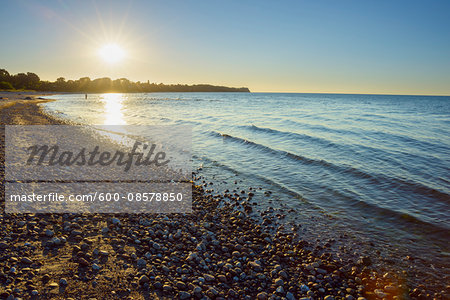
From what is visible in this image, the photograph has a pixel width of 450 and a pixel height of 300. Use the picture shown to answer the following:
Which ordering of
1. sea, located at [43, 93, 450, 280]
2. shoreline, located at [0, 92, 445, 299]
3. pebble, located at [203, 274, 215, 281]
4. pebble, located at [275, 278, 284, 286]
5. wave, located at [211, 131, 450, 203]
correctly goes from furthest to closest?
wave, located at [211, 131, 450, 203] → sea, located at [43, 93, 450, 280] → pebble, located at [275, 278, 284, 286] → pebble, located at [203, 274, 215, 281] → shoreline, located at [0, 92, 445, 299]

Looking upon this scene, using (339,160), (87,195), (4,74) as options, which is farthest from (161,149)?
(4,74)

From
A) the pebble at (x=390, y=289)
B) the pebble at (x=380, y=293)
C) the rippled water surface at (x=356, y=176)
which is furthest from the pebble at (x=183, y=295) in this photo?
the rippled water surface at (x=356, y=176)

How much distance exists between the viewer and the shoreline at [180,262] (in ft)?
19.1

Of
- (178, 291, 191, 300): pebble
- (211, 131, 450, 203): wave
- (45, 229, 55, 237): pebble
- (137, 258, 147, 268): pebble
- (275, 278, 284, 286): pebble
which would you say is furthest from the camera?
(211, 131, 450, 203): wave

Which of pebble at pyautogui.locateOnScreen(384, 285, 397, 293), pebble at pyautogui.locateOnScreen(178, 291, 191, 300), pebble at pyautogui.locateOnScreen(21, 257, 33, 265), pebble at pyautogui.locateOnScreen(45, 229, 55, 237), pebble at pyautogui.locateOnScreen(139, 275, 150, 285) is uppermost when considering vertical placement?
pebble at pyautogui.locateOnScreen(45, 229, 55, 237)

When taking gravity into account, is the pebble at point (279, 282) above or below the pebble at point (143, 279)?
below

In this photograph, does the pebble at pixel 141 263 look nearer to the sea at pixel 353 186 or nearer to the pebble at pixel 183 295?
the pebble at pixel 183 295

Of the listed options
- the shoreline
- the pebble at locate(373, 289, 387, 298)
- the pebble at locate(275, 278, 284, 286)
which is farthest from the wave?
the pebble at locate(275, 278, 284, 286)

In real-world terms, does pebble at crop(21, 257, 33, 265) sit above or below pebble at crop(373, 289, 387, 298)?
above

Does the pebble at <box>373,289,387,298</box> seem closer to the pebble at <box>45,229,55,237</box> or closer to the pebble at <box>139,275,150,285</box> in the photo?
the pebble at <box>139,275,150,285</box>

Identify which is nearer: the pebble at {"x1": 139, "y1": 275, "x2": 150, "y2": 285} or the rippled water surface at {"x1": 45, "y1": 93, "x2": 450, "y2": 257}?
the pebble at {"x1": 139, "y1": 275, "x2": 150, "y2": 285}

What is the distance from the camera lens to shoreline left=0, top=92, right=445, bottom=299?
5832 millimetres

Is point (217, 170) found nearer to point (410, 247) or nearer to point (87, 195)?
point (87, 195)

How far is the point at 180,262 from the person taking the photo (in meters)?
6.85
